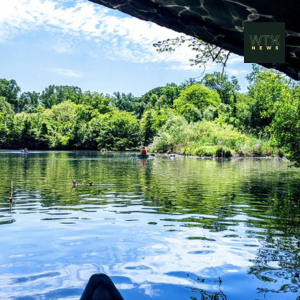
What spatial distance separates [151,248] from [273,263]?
2183 millimetres

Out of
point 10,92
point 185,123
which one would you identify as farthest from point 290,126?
point 10,92

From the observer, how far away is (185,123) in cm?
5934

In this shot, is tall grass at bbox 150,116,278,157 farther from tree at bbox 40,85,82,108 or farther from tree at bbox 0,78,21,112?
tree at bbox 0,78,21,112

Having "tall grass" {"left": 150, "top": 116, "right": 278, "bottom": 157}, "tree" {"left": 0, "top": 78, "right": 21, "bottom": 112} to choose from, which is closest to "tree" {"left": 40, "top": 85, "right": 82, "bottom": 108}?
"tree" {"left": 0, "top": 78, "right": 21, "bottom": 112}

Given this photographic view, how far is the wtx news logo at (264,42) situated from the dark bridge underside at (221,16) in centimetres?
6

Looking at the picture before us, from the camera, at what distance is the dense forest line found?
26.3m

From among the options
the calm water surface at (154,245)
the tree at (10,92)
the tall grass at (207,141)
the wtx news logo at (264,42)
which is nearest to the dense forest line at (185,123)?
the tall grass at (207,141)

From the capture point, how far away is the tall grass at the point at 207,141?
1753 inches

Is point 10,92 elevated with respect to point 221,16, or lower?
elevated

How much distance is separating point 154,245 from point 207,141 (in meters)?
43.5

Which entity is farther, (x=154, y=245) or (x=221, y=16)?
(x=154, y=245)

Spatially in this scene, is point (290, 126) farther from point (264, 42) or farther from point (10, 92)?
point (10, 92)

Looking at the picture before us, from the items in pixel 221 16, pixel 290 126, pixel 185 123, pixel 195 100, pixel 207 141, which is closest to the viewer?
pixel 221 16

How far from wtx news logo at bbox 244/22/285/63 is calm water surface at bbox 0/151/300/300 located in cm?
309
